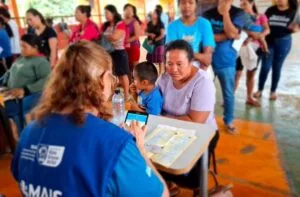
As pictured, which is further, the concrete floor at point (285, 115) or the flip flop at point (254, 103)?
the flip flop at point (254, 103)

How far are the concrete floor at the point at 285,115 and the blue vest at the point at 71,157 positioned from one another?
190cm

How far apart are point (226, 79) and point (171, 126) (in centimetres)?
163

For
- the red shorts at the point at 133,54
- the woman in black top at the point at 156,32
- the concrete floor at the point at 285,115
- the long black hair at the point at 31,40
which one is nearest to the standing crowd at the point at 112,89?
the long black hair at the point at 31,40

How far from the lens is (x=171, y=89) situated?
1967 mm

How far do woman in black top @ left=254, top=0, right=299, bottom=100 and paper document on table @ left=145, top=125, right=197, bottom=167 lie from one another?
3082mm

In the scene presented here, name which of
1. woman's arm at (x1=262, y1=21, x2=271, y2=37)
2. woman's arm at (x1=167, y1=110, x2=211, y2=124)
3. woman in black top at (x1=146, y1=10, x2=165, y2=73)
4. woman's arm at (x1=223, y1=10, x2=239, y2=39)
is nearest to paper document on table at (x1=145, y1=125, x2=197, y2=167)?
woman's arm at (x1=167, y1=110, x2=211, y2=124)

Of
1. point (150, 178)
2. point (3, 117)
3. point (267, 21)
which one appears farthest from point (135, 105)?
point (267, 21)

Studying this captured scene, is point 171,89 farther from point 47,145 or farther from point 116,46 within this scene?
point 116,46

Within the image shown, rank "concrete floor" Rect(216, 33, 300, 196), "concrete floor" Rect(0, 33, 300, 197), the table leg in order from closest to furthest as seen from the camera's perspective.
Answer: the table leg
"concrete floor" Rect(0, 33, 300, 197)
"concrete floor" Rect(216, 33, 300, 196)

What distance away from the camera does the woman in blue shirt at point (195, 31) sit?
2.64m

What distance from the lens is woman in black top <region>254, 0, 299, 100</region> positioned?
3.95 meters

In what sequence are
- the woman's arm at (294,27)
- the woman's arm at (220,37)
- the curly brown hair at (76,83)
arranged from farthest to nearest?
1. the woman's arm at (294,27)
2. the woman's arm at (220,37)
3. the curly brown hair at (76,83)

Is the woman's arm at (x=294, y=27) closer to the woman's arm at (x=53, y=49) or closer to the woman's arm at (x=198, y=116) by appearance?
the woman's arm at (x=198, y=116)

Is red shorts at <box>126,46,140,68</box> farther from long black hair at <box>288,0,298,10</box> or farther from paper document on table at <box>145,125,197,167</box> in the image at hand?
paper document on table at <box>145,125,197,167</box>
